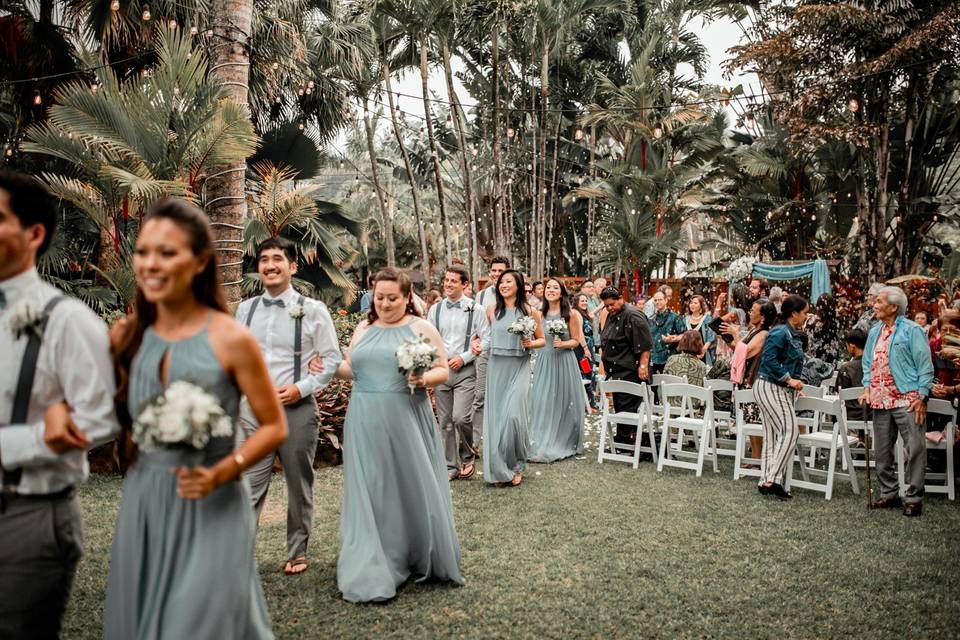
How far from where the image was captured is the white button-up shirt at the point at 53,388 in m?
2.35

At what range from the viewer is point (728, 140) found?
28172 millimetres

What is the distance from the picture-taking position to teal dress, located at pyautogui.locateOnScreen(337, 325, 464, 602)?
484 cm

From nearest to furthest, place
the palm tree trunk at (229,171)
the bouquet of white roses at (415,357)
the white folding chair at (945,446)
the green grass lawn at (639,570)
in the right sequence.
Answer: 1. the green grass lawn at (639,570)
2. the bouquet of white roses at (415,357)
3. the palm tree trunk at (229,171)
4. the white folding chair at (945,446)

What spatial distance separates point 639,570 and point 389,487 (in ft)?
6.14

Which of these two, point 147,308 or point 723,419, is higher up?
point 147,308

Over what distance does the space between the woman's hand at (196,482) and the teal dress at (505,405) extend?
5.58 metres

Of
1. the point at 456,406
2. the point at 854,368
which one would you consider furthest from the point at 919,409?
the point at 456,406

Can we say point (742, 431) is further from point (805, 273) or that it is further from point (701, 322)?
point (805, 273)

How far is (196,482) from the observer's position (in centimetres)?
246

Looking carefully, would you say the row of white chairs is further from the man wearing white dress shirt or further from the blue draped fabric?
the blue draped fabric

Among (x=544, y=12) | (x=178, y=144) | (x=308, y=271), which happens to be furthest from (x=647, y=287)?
(x=178, y=144)

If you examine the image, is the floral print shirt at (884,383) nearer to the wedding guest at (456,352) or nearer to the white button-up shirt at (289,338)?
the wedding guest at (456,352)

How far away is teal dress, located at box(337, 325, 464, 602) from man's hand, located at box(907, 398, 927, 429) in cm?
458

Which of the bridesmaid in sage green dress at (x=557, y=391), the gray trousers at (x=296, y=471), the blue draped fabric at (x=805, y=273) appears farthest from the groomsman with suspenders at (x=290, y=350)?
the blue draped fabric at (x=805, y=273)
